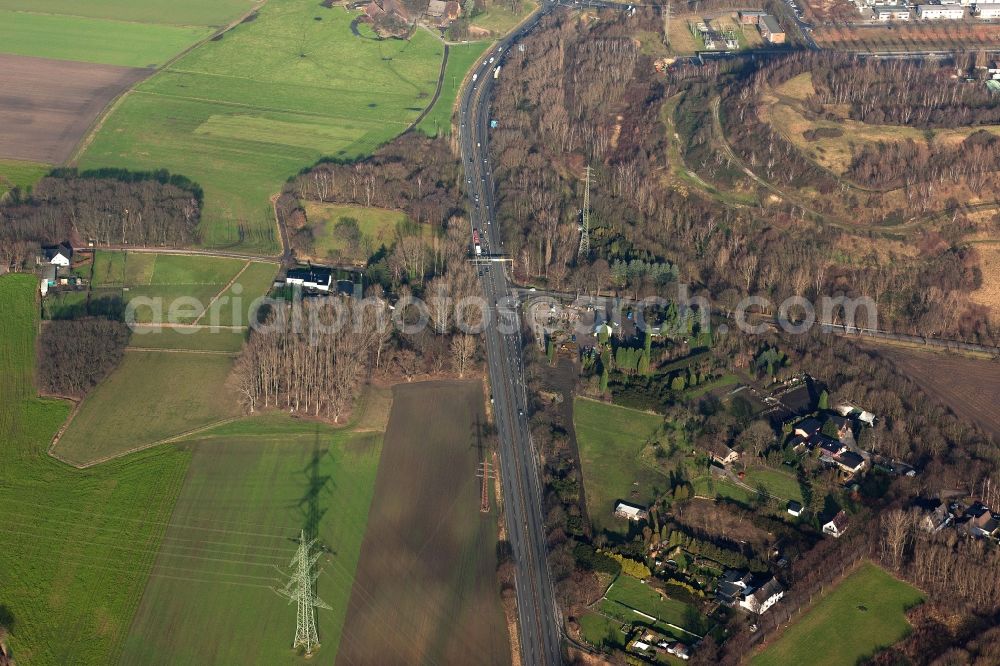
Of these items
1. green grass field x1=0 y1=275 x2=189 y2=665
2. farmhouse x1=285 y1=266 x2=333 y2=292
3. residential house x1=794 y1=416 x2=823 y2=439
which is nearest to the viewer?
green grass field x1=0 y1=275 x2=189 y2=665

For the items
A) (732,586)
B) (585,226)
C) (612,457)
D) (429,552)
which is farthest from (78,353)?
(732,586)

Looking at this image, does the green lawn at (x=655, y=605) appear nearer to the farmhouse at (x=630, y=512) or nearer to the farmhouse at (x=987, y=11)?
the farmhouse at (x=630, y=512)

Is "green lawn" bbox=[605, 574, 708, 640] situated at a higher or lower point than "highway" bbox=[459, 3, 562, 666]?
lower

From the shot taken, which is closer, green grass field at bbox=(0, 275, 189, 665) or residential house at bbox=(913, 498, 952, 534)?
green grass field at bbox=(0, 275, 189, 665)

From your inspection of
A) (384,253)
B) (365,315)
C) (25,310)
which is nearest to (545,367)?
(365,315)

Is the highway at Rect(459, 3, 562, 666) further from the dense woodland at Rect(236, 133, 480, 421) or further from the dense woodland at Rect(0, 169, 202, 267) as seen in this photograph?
the dense woodland at Rect(0, 169, 202, 267)

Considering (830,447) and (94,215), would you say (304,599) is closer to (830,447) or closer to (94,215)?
(830,447)

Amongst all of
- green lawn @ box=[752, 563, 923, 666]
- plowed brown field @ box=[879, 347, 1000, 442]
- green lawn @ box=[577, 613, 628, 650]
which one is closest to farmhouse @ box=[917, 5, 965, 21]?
plowed brown field @ box=[879, 347, 1000, 442]

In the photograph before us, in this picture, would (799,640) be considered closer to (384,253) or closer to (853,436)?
(853,436)
